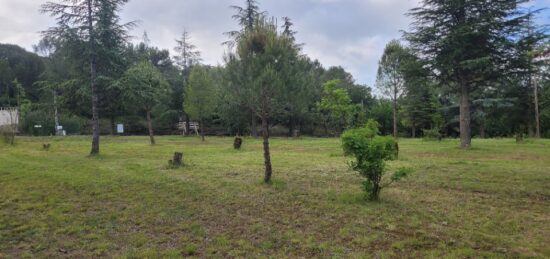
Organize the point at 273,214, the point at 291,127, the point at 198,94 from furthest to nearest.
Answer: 1. the point at 291,127
2. the point at 198,94
3. the point at 273,214

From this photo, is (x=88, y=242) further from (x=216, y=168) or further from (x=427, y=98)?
(x=427, y=98)

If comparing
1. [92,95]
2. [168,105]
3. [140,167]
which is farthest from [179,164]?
[168,105]

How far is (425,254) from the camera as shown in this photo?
164 inches

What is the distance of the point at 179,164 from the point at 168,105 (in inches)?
1076

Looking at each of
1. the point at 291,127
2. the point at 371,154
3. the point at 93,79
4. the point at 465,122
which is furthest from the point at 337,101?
the point at 371,154

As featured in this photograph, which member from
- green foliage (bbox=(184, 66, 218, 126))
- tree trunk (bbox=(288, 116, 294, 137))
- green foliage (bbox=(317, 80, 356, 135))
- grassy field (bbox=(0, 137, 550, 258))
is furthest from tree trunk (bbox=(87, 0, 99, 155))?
tree trunk (bbox=(288, 116, 294, 137))

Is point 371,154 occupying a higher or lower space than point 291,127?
lower

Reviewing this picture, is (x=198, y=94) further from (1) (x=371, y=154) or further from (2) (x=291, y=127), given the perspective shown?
(1) (x=371, y=154)

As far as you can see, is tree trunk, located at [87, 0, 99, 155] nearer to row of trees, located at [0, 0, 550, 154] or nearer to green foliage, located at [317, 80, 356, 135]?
row of trees, located at [0, 0, 550, 154]

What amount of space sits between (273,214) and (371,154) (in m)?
1.96

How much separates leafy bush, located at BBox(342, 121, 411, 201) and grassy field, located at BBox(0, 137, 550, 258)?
346 millimetres

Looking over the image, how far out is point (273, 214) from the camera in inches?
236

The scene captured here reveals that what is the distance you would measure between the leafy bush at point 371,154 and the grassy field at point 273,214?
0.35 metres

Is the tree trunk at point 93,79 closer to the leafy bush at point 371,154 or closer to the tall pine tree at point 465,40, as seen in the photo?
the leafy bush at point 371,154
